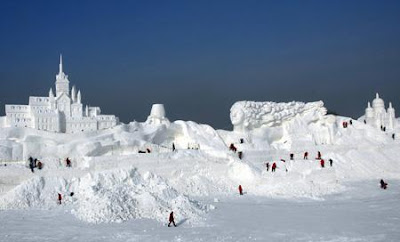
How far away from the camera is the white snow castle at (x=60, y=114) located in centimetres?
3331

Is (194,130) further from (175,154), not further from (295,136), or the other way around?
(295,136)

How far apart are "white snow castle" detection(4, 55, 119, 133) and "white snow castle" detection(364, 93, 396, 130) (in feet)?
113

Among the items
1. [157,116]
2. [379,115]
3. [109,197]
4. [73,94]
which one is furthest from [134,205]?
[379,115]

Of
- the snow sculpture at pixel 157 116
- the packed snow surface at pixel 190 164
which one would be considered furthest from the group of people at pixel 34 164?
the snow sculpture at pixel 157 116

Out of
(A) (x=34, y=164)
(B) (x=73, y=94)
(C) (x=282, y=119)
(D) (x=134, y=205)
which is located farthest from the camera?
(C) (x=282, y=119)

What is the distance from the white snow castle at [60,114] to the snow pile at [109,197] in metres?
7.41

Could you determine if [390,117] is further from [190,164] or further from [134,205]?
[134,205]

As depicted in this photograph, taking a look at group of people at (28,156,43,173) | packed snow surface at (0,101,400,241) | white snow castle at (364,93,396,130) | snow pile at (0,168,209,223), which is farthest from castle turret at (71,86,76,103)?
white snow castle at (364,93,396,130)

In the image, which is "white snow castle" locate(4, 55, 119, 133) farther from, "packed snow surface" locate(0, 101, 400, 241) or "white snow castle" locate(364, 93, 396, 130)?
"white snow castle" locate(364, 93, 396, 130)

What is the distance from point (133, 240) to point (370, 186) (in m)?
18.9

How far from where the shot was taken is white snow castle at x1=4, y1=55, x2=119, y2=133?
3331 cm

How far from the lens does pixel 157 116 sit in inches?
1485

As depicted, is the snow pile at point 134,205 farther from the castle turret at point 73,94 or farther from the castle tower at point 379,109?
the castle tower at point 379,109

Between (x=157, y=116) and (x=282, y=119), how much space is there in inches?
441
